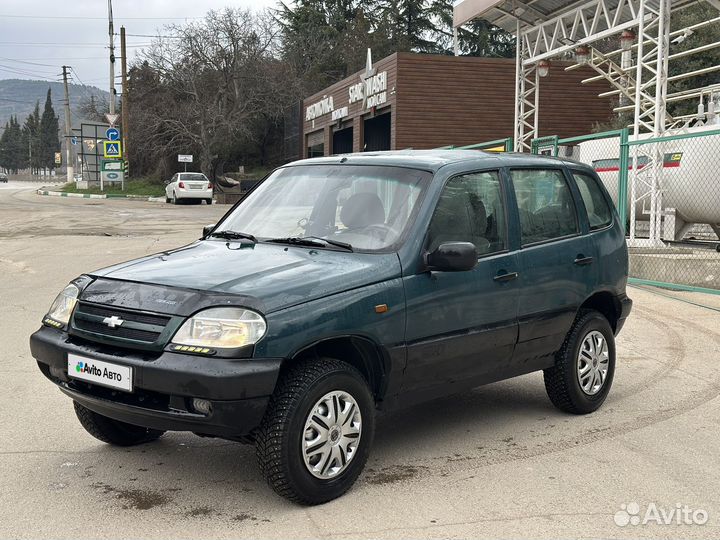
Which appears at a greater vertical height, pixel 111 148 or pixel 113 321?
pixel 111 148

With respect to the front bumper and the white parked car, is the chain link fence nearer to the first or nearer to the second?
the front bumper

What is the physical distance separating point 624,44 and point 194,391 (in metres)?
17.2

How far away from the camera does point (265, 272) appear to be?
4125mm

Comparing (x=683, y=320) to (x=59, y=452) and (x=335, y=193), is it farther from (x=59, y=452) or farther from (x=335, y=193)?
(x=59, y=452)

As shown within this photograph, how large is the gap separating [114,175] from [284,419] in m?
50.3

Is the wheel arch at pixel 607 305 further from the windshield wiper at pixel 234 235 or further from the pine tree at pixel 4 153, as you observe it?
the pine tree at pixel 4 153

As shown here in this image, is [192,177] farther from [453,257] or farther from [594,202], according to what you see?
[453,257]

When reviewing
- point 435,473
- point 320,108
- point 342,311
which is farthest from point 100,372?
point 320,108

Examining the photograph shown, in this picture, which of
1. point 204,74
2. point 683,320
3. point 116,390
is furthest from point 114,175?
point 116,390

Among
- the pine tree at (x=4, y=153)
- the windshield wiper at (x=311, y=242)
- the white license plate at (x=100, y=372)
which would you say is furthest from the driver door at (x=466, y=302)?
the pine tree at (x=4, y=153)

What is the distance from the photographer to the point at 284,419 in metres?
3.77

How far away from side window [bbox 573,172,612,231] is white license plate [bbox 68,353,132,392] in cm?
353

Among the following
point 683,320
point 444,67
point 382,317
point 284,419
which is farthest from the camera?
point 444,67

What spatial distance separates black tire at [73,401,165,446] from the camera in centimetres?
473
